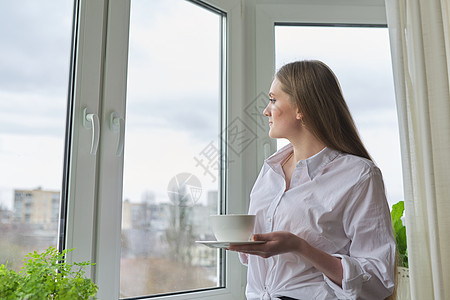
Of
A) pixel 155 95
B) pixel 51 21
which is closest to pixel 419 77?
pixel 155 95

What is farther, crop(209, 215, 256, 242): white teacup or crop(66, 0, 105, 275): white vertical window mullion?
crop(66, 0, 105, 275): white vertical window mullion

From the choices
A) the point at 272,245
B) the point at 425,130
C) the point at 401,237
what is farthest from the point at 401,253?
the point at 272,245

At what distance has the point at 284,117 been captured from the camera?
4.52 feet

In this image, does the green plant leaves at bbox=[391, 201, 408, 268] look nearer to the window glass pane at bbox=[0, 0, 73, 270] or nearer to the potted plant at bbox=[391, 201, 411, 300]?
the potted plant at bbox=[391, 201, 411, 300]

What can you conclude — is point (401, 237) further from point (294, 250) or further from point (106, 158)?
point (106, 158)

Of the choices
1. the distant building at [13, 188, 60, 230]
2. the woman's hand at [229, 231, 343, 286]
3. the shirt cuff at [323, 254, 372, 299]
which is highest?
the distant building at [13, 188, 60, 230]

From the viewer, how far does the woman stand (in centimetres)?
113

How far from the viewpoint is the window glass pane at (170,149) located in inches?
55.7

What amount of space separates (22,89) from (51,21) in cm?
22

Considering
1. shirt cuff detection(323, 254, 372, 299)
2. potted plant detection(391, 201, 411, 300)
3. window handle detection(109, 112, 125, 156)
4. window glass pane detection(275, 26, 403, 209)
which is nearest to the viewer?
shirt cuff detection(323, 254, 372, 299)

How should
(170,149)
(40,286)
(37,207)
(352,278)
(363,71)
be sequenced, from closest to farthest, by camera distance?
(40,286)
(352,278)
(37,207)
(170,149)
(363,71)

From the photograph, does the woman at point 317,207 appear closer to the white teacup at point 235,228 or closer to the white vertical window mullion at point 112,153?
the white teacup at point 235,228

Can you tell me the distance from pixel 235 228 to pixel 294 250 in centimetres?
15

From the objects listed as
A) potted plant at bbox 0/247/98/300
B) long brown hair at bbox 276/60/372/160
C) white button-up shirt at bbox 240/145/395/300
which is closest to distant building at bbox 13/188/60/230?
potted plant at bbox 0/247/98/300
